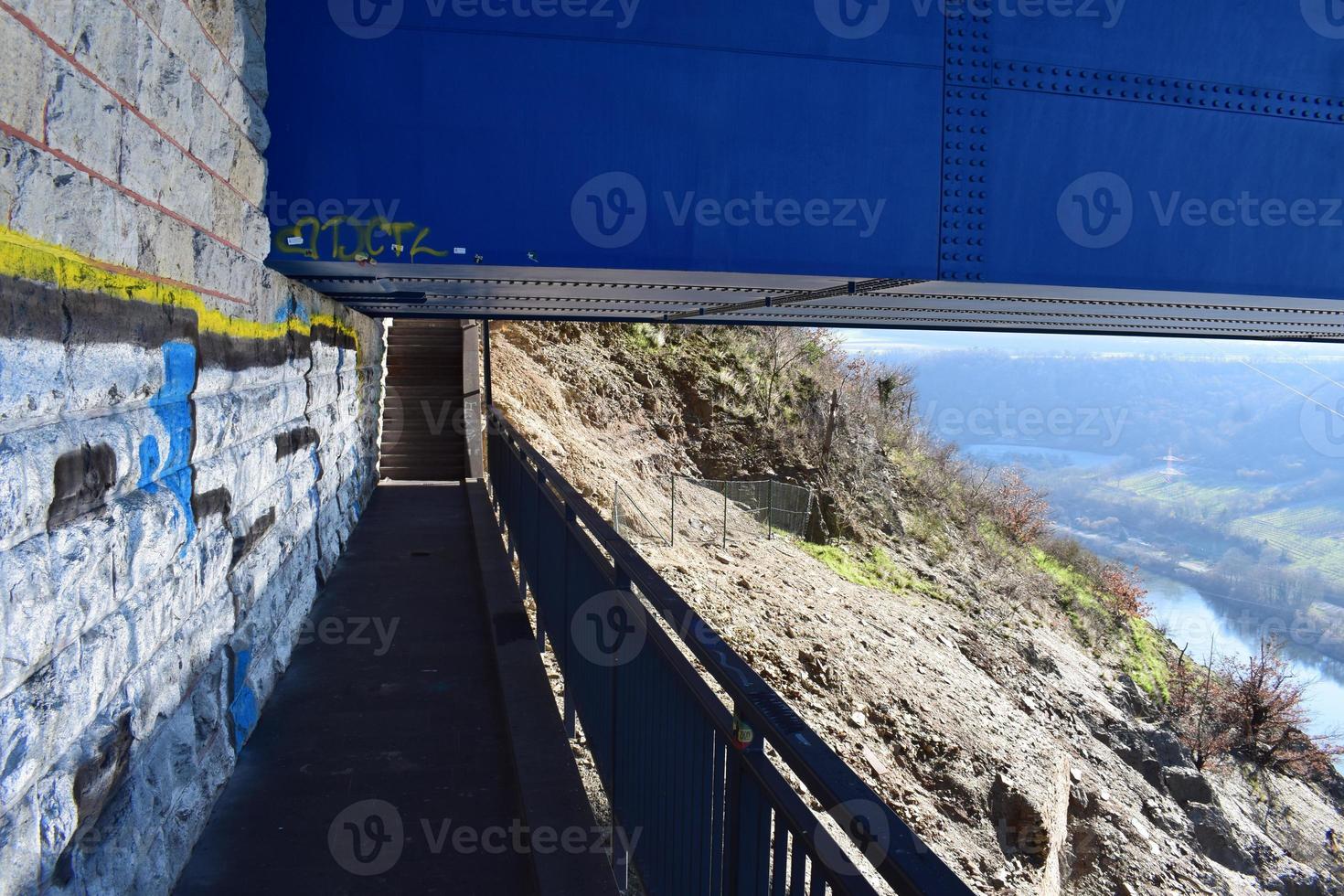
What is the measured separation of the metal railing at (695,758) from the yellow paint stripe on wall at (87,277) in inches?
76.1

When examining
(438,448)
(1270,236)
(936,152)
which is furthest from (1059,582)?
(936,152)

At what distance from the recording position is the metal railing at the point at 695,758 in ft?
5.41

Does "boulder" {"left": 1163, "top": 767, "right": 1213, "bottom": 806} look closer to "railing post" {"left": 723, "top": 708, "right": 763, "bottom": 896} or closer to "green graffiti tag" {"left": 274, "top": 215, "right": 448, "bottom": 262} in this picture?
"green graffiti tag" {"left": 274, "top": 215, "right": 448, "bottom": 262}

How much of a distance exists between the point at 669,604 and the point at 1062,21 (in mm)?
6010

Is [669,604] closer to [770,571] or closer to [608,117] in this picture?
[608,117]

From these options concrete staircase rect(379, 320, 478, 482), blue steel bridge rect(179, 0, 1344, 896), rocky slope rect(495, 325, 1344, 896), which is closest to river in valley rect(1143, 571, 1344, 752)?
rocky slope rect(495, 325, 1344, 896)

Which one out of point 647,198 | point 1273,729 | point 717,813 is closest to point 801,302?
point 647,198

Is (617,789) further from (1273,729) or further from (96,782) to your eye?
(1273,729)

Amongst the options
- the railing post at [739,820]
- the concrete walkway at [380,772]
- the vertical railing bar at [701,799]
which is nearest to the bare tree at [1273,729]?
the concrete walkway at [380,772]

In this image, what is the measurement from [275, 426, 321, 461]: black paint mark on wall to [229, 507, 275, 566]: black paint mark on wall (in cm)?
48

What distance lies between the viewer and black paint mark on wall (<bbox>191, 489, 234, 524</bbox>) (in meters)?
3.80

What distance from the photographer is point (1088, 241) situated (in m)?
6.68

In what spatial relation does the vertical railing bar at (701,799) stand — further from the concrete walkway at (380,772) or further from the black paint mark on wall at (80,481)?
the black paint mark on wall at (80,481)

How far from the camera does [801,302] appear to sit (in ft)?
25.3
